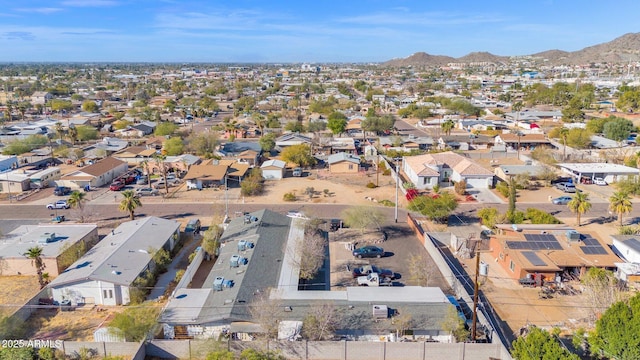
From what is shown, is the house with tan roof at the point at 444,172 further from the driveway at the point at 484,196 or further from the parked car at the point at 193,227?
the parked car at the point at 193,227

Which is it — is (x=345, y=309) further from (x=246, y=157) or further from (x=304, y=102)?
(x=304, y=102)

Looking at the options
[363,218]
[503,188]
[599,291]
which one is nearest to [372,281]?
[363,218]

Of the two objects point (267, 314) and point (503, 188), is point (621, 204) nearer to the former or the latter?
point (503, 188)

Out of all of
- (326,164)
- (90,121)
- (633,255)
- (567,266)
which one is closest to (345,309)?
(567,266)

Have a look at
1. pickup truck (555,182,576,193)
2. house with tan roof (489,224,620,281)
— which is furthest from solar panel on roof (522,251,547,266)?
pickup truck (555,182,576,193)

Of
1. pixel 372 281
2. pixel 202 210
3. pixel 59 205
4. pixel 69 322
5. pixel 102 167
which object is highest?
pixel 102 167

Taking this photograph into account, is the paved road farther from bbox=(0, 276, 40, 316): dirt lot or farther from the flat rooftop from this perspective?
bbox=(0, 276, 40, 316): dirt lot

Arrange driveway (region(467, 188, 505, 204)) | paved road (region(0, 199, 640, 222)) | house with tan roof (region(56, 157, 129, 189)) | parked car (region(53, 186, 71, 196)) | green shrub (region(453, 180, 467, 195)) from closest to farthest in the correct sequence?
paved road (region(0, 199, 640, 222)), driveway (region(467, 188, 505, 204)), green shrub (region(453, 180, 467, 195)), parked car (region(53, 186, 71, 196)), house with tan roof (region(56, 157, 129, 189))
